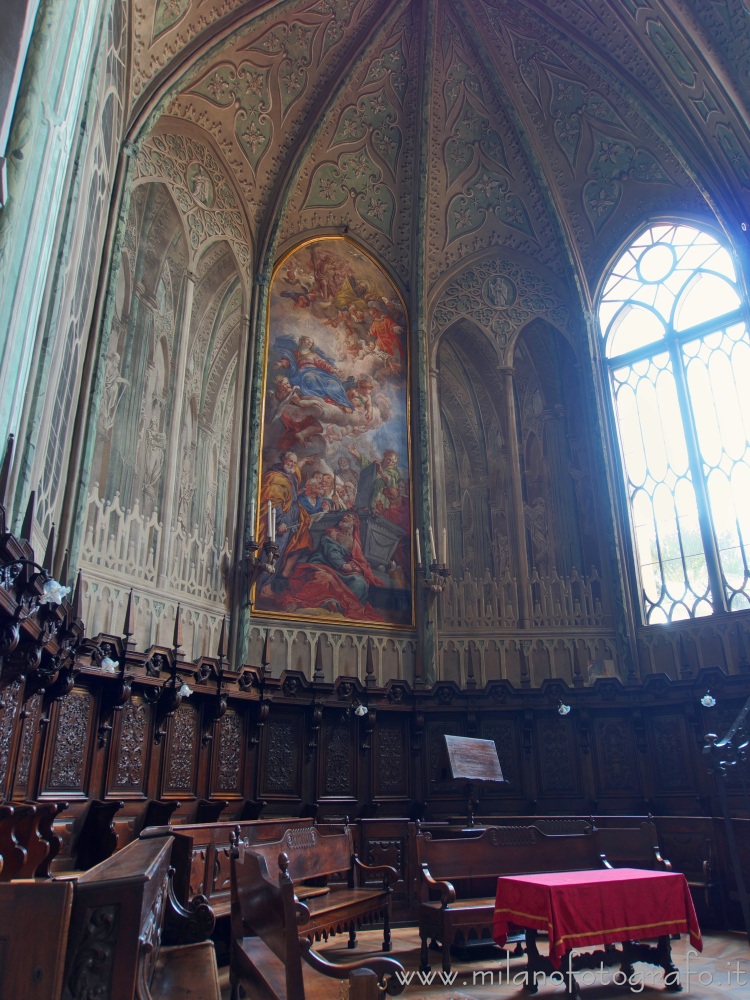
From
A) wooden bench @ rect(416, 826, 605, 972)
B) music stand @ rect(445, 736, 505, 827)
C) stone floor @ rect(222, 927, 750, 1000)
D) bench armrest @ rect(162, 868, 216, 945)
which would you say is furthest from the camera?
music stand @ rect(445, 736, 505, 827)

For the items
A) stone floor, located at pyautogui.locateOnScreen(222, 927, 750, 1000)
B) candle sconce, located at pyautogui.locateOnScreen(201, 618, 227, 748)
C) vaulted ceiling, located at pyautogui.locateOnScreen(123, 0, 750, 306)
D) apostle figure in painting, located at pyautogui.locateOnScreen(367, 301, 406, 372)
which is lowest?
stone floor, located at pyautogui.locateOnScreen(222, 927, 750, 1000)

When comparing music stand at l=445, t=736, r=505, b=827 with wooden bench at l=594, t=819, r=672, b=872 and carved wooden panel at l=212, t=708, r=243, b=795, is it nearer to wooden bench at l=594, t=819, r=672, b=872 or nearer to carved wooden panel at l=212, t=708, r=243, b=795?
wooden bench at l=594, t=819, r=672, b=872

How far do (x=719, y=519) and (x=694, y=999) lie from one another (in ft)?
29.8

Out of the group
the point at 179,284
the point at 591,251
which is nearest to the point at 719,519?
the point at 591,251

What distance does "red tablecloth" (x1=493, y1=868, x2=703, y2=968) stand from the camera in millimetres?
5238

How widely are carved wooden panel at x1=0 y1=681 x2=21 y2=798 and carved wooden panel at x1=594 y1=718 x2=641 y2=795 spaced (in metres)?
8.28

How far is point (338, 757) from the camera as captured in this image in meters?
11.3

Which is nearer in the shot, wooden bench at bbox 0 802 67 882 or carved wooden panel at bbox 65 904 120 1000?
carved wooden panel at bbox 65 904 120 1000

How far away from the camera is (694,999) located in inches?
208

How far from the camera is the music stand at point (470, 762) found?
8523 millimetres

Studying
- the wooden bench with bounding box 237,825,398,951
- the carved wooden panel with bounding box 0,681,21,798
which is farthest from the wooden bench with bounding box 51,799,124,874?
the wooden bench with bounding box 237,825,398,951

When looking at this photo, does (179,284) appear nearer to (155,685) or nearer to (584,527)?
(155,685)

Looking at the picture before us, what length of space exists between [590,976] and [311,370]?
10813 mm

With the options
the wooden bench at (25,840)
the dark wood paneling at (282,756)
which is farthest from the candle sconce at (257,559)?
the wooden bench at (25,840)
